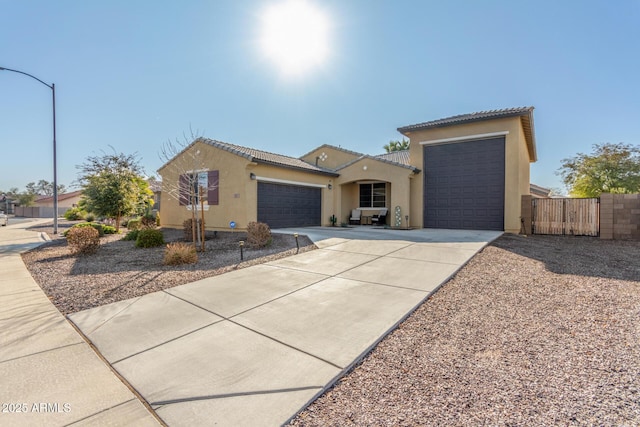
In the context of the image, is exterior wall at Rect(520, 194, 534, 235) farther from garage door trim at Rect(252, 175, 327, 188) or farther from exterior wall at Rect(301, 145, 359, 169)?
exterior wall at Rect(301, 145, 359, 169)

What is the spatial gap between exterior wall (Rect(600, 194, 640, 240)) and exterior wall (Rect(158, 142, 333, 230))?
1293cm

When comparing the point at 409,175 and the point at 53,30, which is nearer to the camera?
the point at 53,30

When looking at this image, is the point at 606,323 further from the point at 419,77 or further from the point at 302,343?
the point at 419,77

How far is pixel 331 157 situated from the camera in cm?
2153

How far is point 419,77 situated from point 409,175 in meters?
4.82

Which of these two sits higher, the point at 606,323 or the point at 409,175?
the point at 409,175

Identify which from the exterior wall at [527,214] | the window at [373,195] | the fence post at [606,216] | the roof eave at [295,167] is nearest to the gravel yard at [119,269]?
the roof eave at [295,167]

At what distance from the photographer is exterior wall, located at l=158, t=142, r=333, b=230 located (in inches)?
523

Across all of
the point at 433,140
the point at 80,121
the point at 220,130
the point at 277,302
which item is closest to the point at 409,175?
the point at 433,140

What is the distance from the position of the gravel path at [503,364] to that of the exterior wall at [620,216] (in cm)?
895

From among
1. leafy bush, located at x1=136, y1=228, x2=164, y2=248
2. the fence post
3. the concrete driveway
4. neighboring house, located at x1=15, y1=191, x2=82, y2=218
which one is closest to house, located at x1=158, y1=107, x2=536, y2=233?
leafy bush, located at x1=136, y1=228, x2=164, y2=248

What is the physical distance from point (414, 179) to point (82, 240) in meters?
14.9

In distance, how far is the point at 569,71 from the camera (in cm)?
1234

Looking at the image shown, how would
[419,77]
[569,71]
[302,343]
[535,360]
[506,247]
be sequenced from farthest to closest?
[419,77]
[569,71]
[506,247]
[302,343]
[535,360]
